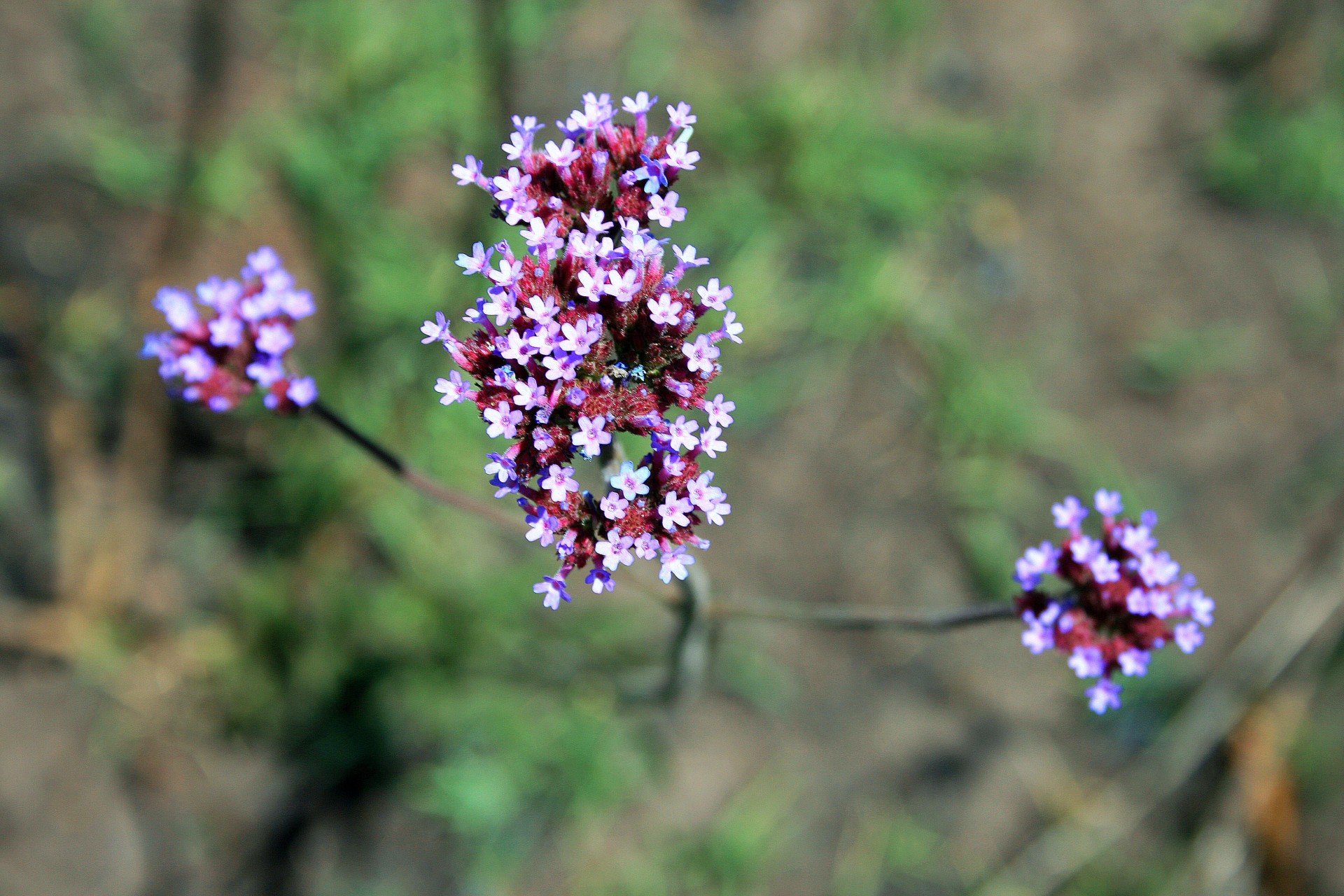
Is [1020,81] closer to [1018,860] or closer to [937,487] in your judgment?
[937,487]

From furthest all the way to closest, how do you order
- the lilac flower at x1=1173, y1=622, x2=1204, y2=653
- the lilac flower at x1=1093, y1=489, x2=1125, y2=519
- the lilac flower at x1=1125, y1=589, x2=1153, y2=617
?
1. the lilac flower at x1=1093, y1=489, x2=1125, y2=519
2. the lilac flower at x1=1173, y1=622, x2=1204, y2=653
3. the lilac flower at x1=1125, y1=589, x2=1153, y2=617

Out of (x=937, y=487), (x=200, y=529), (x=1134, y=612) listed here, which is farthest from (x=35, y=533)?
(x=1134, y=612)

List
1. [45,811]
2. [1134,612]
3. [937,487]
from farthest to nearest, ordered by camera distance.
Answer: [937,487]
[45,811]
[1134,612]

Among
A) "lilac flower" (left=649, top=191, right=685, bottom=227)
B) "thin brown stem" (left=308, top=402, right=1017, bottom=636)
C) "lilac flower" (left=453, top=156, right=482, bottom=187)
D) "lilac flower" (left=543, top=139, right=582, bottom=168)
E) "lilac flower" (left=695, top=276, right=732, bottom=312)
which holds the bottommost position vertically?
"thin brown stem" (left=308, top=402, right=1017, bottom=636)

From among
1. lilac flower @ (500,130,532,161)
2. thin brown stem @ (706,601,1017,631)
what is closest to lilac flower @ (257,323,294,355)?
lilac flower @ (500,130,532,161)

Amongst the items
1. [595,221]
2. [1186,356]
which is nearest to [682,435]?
[595,221]

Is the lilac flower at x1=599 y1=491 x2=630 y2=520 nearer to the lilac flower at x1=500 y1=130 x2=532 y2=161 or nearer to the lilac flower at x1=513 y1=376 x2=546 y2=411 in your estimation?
the lilac flower at x1=513 y1=376 x2=546 y2=411

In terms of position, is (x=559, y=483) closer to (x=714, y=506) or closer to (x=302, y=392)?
(x=714, y=506)
